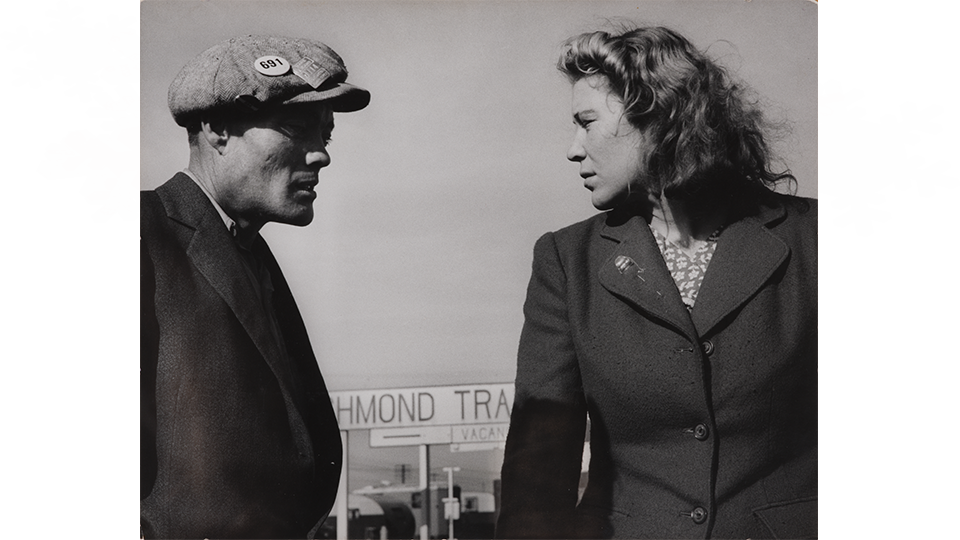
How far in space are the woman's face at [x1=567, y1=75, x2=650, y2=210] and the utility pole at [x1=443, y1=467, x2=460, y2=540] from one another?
0.92 metres

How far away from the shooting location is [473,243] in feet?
11.2

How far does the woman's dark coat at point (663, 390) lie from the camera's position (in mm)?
3271

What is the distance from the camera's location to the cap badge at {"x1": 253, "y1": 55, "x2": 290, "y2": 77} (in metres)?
3.42

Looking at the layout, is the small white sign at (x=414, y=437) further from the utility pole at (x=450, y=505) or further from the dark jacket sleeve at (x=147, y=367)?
the dark jacket sleeve at (x=147, y=367)

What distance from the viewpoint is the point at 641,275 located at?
11.0 ft

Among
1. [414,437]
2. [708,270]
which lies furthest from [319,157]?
[708,270]

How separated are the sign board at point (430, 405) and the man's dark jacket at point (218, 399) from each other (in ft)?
0.33

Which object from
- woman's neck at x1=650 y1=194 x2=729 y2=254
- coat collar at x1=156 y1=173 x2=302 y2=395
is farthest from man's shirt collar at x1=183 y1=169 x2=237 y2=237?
woman's neck at x1=650 y1=194 x2=729 y2=254

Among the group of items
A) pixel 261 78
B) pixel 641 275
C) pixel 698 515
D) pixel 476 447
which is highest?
pixel 261 78

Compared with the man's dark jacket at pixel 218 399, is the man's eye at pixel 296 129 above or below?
above

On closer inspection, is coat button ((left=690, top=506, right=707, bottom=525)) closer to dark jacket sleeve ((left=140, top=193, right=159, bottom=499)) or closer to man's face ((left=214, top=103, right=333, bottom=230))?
man's face ((left=214, top=103, right=333, bottom=230))

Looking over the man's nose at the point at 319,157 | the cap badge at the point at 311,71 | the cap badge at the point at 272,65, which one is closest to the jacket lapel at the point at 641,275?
the man's nose at the point at 319,157

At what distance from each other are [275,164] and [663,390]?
1346 millimetres

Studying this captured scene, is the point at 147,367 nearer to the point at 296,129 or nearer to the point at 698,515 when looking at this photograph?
the point at 296,129
